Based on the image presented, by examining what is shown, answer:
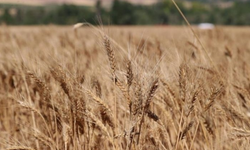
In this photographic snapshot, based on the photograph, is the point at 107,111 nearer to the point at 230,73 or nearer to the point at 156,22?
the point at 230,73

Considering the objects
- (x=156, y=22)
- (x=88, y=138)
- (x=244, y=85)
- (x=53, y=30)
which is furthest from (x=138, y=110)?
(x=156, y=22)

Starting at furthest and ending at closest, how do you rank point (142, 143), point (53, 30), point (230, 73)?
point (53, 30), point (230, 73), point (142, 143)

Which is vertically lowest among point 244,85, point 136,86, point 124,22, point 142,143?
point 142,143

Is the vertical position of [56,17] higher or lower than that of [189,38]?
higher

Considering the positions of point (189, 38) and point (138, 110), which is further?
point (189, 38)

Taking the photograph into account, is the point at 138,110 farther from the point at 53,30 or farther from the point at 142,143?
the point at 53,30

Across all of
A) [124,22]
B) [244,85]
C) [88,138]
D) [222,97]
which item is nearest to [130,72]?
[88,138]

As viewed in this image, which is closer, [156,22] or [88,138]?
[88,138]

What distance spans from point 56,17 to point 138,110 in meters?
49.3

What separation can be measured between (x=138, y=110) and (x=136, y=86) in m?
0.08

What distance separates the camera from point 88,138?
43.1 inches

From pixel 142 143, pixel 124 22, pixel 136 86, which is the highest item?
pixel 124 22

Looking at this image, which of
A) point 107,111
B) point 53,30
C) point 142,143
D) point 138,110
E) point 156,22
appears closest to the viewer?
point 138,110

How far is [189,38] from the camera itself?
77.2 inches
